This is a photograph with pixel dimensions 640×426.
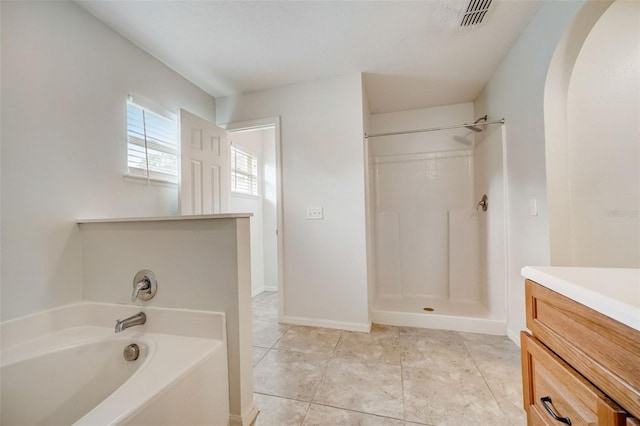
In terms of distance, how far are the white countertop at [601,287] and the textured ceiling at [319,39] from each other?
1676mm

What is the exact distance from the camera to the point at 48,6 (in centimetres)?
138

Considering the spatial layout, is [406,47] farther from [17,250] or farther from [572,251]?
[17,250]

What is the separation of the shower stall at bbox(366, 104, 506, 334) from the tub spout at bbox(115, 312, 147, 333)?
75.6 inches

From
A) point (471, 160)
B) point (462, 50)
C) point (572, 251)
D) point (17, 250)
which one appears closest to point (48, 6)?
point (17, 250)

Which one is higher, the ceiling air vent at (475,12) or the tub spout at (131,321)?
the ceiling air vent at (475,12)

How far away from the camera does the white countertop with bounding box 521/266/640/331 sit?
0.43 m

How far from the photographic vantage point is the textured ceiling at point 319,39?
1.56 m

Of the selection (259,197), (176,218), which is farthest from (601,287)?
(259,197)

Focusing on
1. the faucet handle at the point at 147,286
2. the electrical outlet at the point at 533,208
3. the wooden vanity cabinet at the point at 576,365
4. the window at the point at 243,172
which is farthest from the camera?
the window at the point at 243,172

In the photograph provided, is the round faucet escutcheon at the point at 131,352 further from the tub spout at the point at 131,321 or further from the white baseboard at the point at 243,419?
the white baseboard at the point at 243,419

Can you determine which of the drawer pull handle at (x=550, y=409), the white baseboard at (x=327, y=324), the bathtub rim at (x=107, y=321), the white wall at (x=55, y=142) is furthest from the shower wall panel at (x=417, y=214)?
the white wall at (x=55, y=142)

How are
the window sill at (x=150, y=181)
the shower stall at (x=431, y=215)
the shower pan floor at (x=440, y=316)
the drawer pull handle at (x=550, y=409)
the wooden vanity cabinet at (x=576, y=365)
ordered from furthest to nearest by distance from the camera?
the shower stall at (x=431, y=215), the shower pan floor at (x=440, y=316), the window sill at (x=150, y=181), the drawer pull handle at (x=550, y=409), the wooden vanity cabinet at (x=576, y=365)

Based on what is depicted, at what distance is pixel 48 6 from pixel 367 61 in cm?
207

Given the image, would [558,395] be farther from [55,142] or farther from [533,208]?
[55,142]
